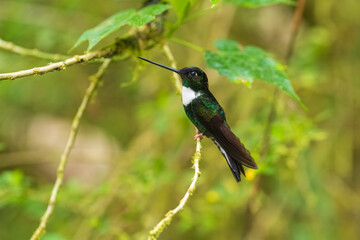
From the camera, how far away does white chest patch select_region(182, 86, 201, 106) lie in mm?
1632

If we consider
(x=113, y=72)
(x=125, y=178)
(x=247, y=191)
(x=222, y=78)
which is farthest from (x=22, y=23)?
(x=247, y=191)

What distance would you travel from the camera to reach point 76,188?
2787mm

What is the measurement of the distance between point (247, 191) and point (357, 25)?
198cm

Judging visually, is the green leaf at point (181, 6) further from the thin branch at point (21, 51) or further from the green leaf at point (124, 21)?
the thin branch at point (21, 51)

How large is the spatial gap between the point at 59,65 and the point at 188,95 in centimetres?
52

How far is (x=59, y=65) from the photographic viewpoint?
133 cm

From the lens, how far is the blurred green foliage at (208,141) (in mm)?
2697

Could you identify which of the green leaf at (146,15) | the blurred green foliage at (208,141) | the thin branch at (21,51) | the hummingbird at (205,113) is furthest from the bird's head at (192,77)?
the blurred green foliage at (208,141)

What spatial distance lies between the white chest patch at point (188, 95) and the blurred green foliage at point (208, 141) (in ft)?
2.36

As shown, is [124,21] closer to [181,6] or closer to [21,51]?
[181,6]

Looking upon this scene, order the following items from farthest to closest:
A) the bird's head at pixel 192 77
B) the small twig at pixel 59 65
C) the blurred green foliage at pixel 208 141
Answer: the blurred green foliage at pixel 208 141
the bird's head at pixel 192 77
the small twig at pixel 59 65

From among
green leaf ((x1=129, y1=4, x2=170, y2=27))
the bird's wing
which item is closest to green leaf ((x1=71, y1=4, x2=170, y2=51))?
green leaf ((x1=129, y1=4, x2=170, y2=27))

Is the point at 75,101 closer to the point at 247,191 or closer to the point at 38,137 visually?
the point at 38,137

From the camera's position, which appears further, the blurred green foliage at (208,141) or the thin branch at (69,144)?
the blurred green foliage at (208,141)
